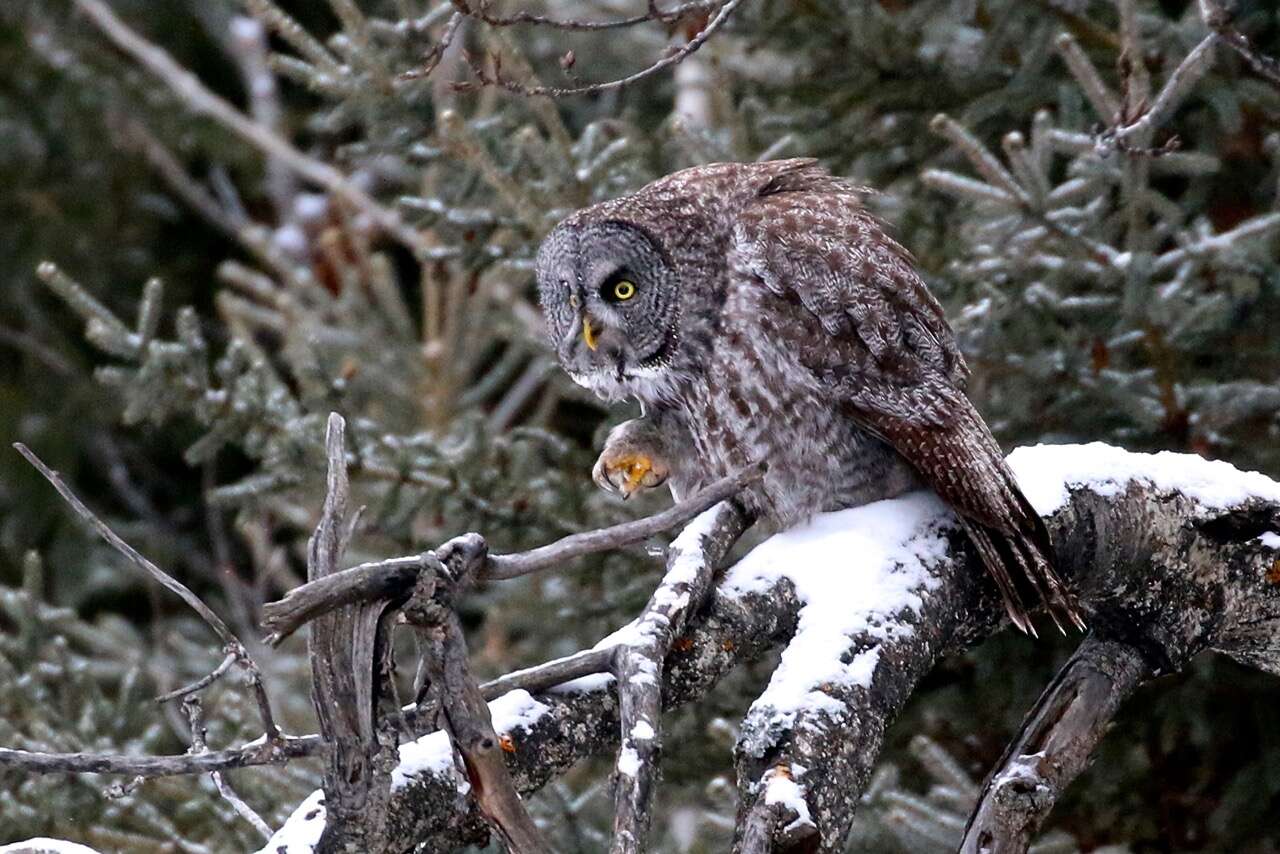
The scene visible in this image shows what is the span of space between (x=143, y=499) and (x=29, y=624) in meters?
4.24

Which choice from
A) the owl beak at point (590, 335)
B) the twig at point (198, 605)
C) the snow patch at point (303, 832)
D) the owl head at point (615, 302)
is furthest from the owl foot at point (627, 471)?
the twig at point (198, 605)

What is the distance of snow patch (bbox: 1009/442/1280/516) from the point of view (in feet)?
10.1

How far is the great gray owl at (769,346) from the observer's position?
346cm

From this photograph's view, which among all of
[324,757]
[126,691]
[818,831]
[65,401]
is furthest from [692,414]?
[65,401]

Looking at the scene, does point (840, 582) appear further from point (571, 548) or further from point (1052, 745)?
point (571, 548)

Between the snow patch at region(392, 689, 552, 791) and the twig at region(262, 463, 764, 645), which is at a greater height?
the twig at region(262, 463, 764, 645)

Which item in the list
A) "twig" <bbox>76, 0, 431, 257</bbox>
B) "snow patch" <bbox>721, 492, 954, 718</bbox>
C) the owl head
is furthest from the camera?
"twig" <bbox>76, 0, 431, 257</bbox>

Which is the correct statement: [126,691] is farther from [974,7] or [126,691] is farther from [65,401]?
[65,401]

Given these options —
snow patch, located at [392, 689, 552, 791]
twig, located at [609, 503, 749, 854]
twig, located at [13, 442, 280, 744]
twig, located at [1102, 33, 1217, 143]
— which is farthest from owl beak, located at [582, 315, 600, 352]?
twig, located at [13, 442, 280, 744]

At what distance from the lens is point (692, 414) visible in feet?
12.0

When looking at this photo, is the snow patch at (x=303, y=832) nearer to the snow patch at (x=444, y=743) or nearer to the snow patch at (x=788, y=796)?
the snow patch at (x=444, y=743)

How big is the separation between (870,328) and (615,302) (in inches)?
23.8

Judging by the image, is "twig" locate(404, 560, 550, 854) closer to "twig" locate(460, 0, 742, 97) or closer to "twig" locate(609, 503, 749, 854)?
"twig" locate(609, 503, 749, 854)

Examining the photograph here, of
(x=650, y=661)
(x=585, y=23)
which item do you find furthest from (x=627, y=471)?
(x=650, y=661)
